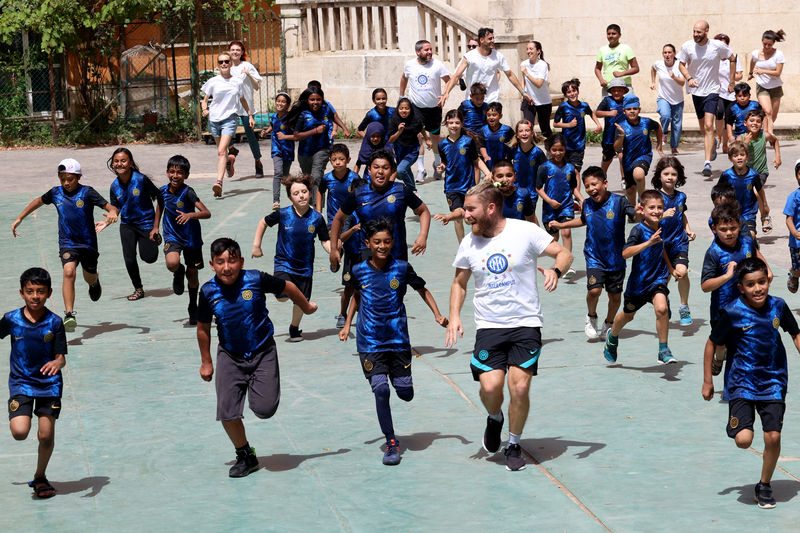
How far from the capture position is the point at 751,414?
20.5ft

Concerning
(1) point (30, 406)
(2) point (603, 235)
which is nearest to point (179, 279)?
(2) point (603, 235)

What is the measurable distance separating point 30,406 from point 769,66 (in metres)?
14.7

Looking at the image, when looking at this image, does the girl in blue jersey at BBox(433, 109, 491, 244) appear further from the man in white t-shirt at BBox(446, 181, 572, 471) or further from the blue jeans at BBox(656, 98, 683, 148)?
the blue jeans at BBox(656, 98, 683, 148)

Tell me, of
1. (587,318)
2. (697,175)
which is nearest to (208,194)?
(697,175)

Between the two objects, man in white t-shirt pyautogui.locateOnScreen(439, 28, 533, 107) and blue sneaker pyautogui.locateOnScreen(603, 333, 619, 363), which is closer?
blue sneaker pyautogui.locateOnScreen(603, 333, 619, 363)

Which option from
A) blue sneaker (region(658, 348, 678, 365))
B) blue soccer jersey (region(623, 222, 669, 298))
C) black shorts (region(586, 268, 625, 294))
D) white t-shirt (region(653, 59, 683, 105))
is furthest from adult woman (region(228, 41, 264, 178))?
blue sneaker (region(658, 348, 678, 365))

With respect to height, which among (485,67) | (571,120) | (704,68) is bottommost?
(571,120)

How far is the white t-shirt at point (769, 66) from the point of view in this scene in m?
18.0

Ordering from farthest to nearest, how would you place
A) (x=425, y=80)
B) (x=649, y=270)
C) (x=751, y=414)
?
(x=425, y=80), (x=649, y=270), (x=751, y=414)

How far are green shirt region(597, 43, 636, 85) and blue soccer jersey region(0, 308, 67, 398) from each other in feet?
45.6

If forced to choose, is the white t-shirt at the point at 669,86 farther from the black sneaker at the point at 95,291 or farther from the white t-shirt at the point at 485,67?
the black sneaker at the point at 95,291

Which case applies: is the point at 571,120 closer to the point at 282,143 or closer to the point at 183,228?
the point at 282,143

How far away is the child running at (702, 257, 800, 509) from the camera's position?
6.20 meters

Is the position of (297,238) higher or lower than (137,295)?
higher
